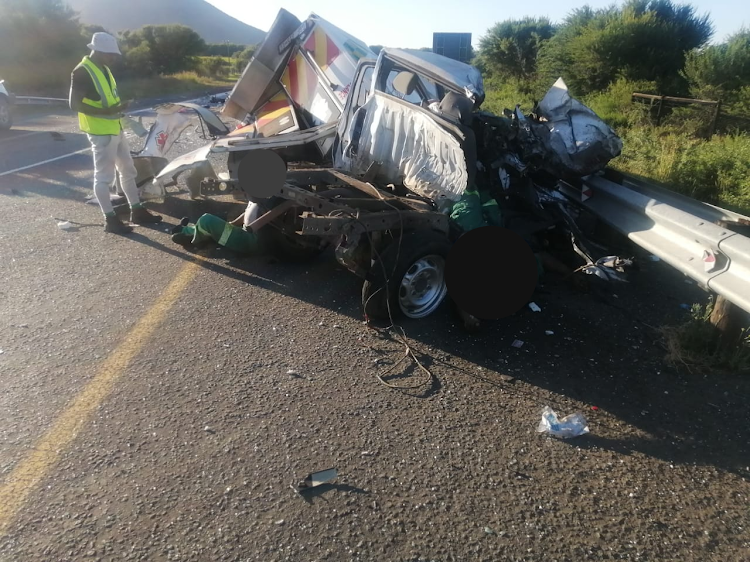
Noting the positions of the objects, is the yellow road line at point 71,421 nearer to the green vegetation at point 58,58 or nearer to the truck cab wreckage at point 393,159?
the truck cab wreckage at point 393,159

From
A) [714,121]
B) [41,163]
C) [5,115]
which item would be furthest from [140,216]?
[714,121]

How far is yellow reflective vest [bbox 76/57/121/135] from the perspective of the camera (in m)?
5.98

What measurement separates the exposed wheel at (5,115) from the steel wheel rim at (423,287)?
1273cm

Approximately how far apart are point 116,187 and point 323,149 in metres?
3.00

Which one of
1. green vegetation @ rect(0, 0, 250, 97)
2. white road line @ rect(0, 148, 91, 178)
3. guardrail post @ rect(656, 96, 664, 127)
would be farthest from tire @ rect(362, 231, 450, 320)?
green vegetation @ rect(0, 0, 250, 97)

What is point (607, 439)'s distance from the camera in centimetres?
308

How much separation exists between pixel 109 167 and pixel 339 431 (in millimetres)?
4786

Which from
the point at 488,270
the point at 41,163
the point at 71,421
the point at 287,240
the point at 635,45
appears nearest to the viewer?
the point at 71,421

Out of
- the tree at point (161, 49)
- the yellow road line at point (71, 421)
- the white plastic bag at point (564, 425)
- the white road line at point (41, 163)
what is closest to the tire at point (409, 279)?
the white plastic bag at point (564, 425)

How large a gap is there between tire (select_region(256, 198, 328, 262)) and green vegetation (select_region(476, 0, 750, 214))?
15.4 ft

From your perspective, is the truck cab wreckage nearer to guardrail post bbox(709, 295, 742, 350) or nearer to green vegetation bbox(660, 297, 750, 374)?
green vegetation bbox(660, 297, 750, 374)

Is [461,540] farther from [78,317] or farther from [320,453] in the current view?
[78,317]

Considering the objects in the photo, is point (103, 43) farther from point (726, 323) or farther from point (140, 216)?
point (726, 323)

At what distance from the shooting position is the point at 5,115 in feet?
41.5
